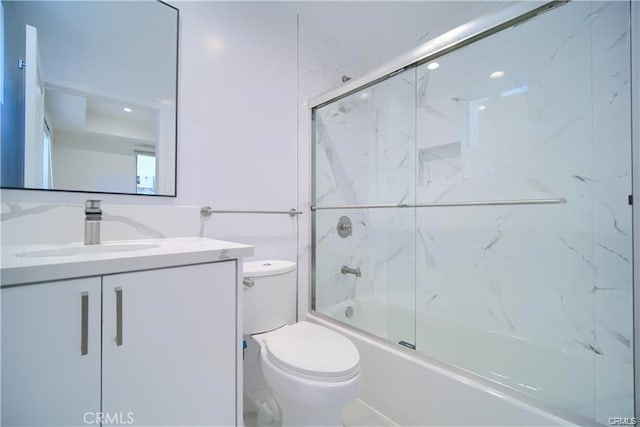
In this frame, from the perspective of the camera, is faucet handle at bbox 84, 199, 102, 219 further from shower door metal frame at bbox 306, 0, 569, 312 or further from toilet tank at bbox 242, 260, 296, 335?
shower door metal frame at bbox 306, 0, 569, 312

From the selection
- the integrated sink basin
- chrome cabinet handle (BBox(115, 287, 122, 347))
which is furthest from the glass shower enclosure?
chrome cabinet handle (BBox(115, 287, 122, 347))

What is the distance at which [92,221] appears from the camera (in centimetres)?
97

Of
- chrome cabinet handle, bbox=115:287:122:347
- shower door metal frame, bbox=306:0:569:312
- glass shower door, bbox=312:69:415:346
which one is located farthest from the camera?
glass shower door, bbox=312:69:415:346

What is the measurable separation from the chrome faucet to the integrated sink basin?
0.03 metres

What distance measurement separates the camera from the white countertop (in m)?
0.57

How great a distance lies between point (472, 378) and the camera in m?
1.10

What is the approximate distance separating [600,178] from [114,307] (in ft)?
6.51

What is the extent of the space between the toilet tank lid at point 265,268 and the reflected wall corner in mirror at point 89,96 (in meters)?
0.49

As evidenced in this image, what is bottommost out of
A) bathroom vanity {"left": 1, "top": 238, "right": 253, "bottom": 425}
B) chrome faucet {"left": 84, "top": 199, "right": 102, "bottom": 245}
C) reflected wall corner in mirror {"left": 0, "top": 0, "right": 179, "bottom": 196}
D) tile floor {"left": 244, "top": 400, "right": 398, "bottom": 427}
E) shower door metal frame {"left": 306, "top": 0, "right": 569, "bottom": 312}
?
tile floor {"left": 244, "top": 400, "right": 398, "bottom": 427}

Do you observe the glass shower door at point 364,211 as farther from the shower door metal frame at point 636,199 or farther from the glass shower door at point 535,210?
the shower door metal frame at point 636,199

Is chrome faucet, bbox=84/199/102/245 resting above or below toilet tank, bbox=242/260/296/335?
above

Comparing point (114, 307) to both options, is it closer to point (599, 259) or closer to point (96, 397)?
point (96, 397)

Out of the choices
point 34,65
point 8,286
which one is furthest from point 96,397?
point 34,65

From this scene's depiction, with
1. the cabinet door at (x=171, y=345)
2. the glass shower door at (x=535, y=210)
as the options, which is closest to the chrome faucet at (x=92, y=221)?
the cabinet door at (x=171, y=345)
